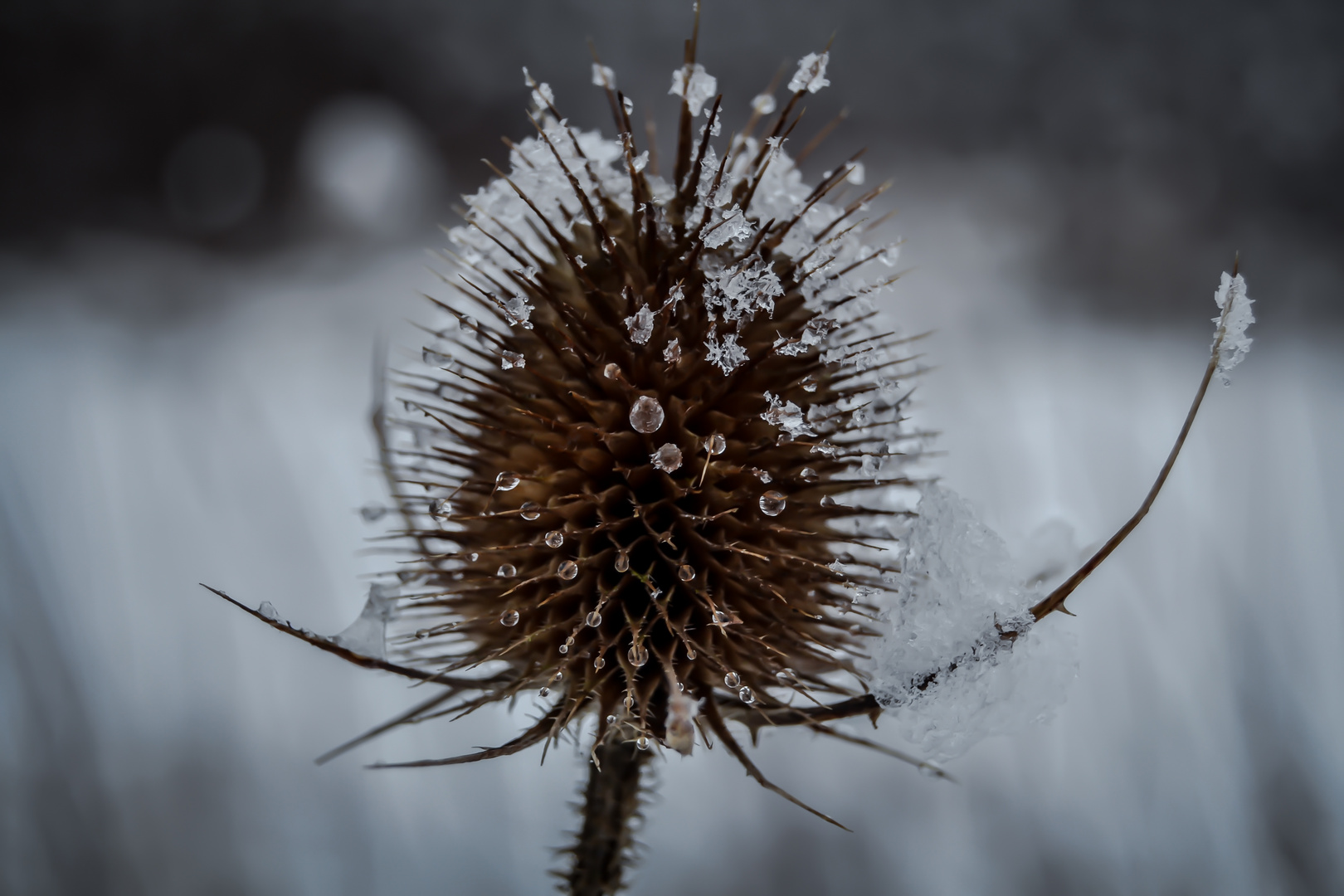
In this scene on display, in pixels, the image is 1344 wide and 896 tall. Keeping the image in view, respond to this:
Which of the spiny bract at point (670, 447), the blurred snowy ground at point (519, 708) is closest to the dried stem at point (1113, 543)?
the spiny bract at point (670, 447)

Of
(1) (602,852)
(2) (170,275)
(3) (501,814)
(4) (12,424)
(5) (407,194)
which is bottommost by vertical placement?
(3) (501,814)

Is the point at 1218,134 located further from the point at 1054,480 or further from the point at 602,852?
the point at 602,852

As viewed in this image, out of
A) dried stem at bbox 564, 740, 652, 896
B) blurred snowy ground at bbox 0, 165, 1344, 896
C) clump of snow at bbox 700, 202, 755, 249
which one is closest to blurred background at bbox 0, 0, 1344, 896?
blurred snowy ground at bbox 0, 165, 1344, 896

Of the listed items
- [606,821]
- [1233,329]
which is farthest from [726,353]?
[606,821]

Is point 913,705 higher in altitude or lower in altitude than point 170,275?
lower

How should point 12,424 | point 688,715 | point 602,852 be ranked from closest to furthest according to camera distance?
point 688,715 → point 602,852 → point 12,424

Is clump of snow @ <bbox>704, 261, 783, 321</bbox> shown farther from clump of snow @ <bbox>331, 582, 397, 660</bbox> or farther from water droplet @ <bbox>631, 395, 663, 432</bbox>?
clump of snow @ <bbox>331, 582, 397, 660</bbox>

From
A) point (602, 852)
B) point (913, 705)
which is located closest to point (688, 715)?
point (913, 705)
